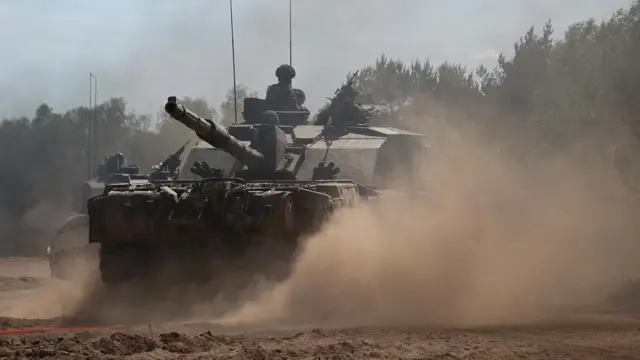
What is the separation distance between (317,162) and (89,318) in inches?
161

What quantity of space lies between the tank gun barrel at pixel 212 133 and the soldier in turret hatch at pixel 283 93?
3.65 metres

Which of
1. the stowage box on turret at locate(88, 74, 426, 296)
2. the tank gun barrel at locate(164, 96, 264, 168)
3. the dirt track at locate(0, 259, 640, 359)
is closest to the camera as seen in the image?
the dirt track at locate(0, 259, 640, 359)

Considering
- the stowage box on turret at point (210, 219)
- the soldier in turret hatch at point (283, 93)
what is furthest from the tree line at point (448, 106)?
the stowage box on turret at point (210, 219)

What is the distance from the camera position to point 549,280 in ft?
46.2

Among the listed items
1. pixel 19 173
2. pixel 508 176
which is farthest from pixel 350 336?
pixel 19 173

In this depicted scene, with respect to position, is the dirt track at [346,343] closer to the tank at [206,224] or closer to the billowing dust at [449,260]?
the billowing dust at [449,260]

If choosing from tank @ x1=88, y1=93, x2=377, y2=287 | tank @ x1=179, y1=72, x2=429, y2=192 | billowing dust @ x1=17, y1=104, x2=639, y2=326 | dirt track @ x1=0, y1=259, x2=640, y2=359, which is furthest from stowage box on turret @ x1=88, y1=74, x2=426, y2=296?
dirt track @ x1=0, y1=259, x2=640, y2=359

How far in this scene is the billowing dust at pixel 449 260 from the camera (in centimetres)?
1105

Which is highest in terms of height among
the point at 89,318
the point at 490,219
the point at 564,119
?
the point at 564,119

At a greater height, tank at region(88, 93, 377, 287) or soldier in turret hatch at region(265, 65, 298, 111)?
soldier in turret hatch at region(265, 65, 298, 111)

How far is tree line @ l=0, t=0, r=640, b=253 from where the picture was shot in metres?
23.5

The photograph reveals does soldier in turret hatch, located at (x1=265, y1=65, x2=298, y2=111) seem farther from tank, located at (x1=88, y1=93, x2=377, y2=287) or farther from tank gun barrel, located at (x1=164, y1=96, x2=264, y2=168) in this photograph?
tank, located at (x1=88, y1=93, x2=377, y2=287)

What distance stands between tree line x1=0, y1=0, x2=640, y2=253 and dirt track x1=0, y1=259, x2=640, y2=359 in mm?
9161

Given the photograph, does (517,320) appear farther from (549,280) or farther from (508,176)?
(508,176)
